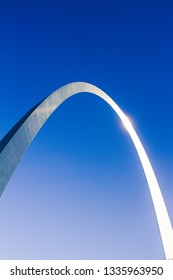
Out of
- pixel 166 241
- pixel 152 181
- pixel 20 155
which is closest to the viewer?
pixel 20 155
